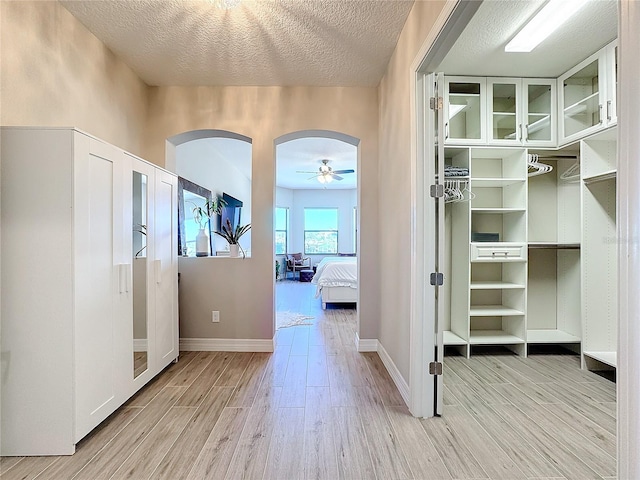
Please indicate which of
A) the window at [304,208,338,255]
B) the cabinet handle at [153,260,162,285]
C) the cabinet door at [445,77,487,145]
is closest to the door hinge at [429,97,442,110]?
the cabinet door at [445,77,487,145]

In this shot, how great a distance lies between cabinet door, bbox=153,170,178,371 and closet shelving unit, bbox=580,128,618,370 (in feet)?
12.6

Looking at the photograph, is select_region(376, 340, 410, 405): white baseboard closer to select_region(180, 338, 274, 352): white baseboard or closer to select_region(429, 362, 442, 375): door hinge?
select_region(429, 362, 442, 375): door hinge

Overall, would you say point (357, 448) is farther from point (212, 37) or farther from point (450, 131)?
point (212, 37)

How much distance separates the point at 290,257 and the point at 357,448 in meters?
8.33

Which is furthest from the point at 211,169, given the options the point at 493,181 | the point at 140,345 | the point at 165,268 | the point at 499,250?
the point at 499,250

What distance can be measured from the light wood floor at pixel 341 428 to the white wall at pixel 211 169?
2801mm

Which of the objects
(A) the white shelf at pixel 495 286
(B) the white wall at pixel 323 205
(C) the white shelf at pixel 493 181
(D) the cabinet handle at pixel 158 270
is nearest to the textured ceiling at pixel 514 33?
(C) the white shelf at pixel 493 181

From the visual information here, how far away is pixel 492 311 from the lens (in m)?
3.39

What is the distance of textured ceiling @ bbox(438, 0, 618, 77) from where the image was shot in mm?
2305

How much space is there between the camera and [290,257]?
10.1m

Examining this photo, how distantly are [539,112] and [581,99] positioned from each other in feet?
1.10

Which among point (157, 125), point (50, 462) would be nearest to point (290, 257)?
point (157, 125)

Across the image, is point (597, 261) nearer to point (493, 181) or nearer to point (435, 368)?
point (493, 181)

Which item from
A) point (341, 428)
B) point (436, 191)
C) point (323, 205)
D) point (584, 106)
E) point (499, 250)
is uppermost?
point (584, 106)
